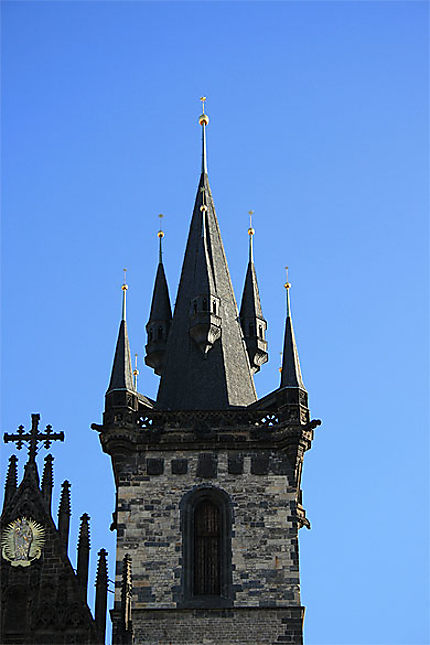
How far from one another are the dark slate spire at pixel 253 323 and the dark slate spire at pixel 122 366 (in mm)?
3093

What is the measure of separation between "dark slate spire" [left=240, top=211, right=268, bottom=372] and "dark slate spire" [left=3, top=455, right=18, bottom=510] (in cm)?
709

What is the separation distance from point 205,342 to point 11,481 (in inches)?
235

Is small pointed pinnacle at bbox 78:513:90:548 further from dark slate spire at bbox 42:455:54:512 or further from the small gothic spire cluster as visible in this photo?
the small gothic spire cluster

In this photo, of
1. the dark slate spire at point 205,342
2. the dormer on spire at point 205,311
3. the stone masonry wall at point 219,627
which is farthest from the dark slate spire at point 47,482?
the dormer on spire at point 205,311

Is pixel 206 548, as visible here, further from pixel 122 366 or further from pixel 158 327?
pixel 158 327

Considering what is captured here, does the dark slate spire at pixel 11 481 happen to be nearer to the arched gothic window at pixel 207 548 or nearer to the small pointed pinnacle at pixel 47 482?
the small pointed pinnacle at pixel 47 482

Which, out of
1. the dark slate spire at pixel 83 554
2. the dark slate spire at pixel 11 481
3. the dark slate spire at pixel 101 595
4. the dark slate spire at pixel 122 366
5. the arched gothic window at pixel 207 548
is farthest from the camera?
the dark slate spire at pixel 122 366

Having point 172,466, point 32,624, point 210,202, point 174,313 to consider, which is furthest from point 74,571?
point 210,202

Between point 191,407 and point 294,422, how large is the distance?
2.25 metres

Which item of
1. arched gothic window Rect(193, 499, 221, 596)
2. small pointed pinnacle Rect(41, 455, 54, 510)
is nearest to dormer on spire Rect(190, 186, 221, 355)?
arched gothic window Rect(193, 499, 221, 596)

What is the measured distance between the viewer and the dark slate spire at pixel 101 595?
28391 millimetres

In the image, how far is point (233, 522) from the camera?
3141 cm

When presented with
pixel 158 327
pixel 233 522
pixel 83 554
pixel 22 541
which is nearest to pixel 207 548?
pixel 233 522

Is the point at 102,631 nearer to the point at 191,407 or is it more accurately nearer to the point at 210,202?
the point at 191,407
